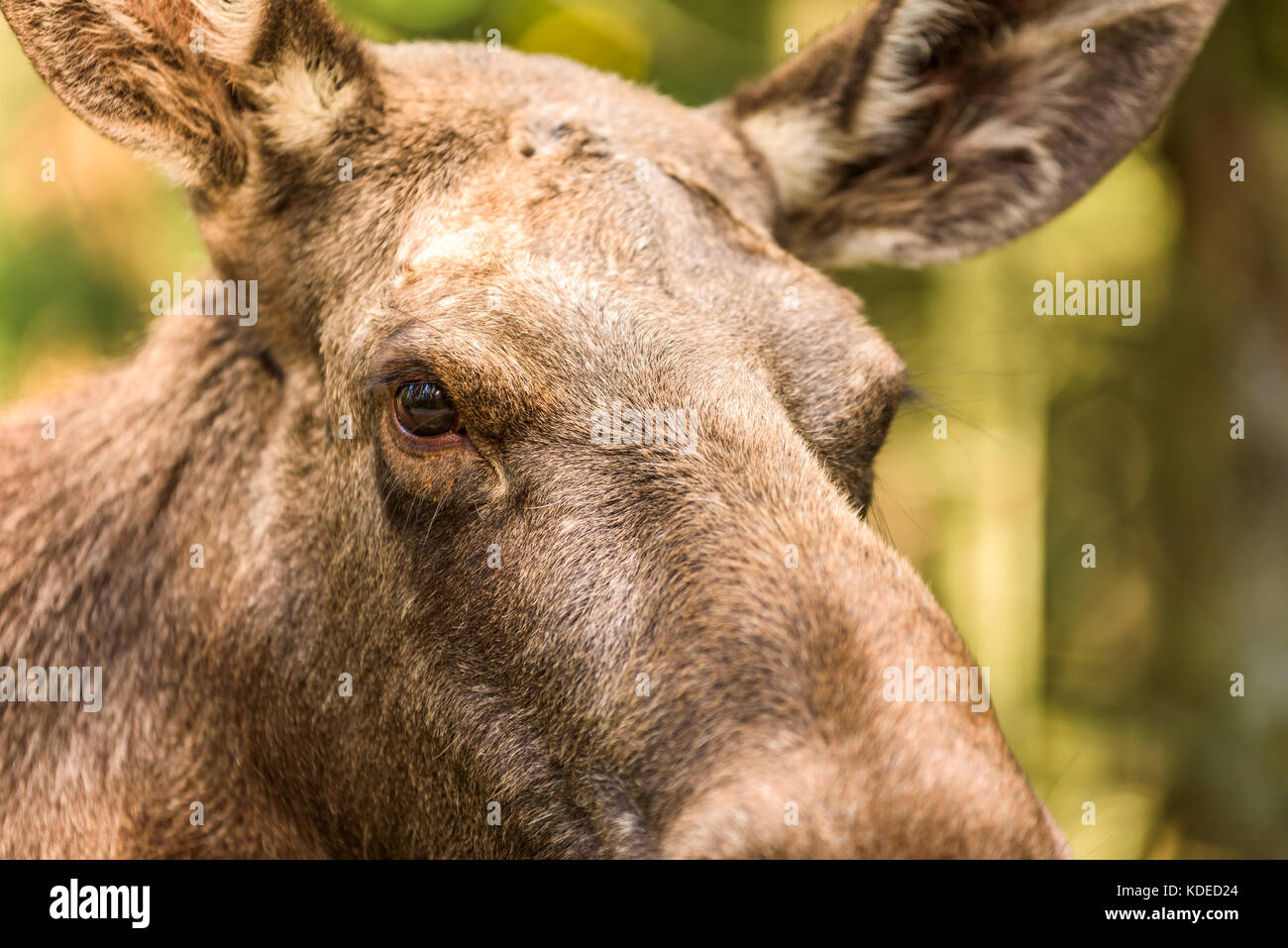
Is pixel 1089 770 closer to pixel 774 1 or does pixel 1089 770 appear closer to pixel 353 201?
pixel 774 1

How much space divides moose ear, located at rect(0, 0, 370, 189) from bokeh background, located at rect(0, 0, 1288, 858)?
1.45m

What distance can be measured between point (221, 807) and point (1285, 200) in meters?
8.70

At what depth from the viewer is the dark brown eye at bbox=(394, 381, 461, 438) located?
3775 mm

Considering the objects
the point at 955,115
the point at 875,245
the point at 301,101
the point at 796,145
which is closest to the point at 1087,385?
the point at 955,115

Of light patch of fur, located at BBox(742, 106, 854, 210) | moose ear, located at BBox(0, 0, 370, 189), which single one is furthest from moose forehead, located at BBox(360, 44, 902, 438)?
light patch of fur, located at BBox(742, 106, 854, 210)

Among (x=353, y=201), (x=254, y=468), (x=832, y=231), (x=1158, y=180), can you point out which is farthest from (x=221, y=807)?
(x=1158, y=180)

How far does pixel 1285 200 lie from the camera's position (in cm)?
920

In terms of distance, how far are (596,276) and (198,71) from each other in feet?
5.76

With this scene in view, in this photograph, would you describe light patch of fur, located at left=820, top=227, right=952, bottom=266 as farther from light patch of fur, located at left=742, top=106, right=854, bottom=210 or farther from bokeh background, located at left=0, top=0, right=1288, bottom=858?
bokeh background, located at left=0, top=0, right=1288, bottom=858

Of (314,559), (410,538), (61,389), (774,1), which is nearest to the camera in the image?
(410,538)

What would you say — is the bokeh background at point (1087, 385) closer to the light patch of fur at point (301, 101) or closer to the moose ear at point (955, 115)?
the moose ear at point (955, 115)

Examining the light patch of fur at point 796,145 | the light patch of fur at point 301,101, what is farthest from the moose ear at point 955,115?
the light patch of fur at point 301,101

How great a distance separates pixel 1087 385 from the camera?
13.0 meters

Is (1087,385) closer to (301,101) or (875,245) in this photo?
(875,245)
